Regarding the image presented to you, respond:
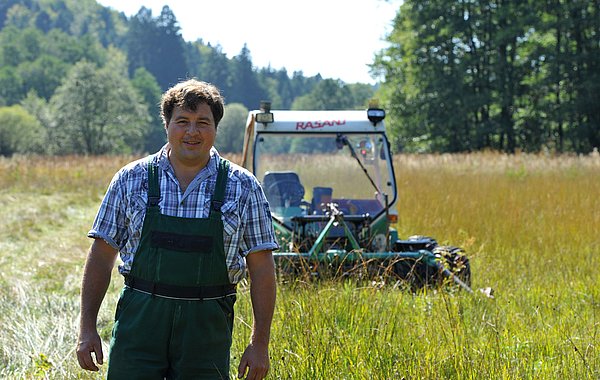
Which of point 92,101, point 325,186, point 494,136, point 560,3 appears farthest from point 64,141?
point 325,186

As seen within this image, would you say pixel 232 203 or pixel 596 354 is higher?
pixel 232 203

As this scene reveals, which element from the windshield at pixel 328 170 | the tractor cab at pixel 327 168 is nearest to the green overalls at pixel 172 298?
the tractor cab at pixel 327 168

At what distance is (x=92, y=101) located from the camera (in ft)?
217

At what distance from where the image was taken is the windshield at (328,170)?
770cm

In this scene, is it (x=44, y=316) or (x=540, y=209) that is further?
(x=540, y=209)

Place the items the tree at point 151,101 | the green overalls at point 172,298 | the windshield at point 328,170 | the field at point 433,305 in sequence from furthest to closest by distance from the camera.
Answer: the tree at point 151,101 → the windshield at point 328,170 → the field at point 433,305 → the green overalls at point 172,298

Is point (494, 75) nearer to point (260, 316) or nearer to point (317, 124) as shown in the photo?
point (317, 124)

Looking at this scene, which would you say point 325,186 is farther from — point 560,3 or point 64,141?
point 64,141

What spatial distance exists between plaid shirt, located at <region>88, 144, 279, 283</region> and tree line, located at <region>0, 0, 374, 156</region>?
37 cm

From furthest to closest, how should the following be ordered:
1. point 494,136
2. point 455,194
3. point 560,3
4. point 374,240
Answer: point 494,136 < point 560,3 < point 455,194 < point 374,240

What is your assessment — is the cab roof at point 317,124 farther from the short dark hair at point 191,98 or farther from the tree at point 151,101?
the tree at point 151,101

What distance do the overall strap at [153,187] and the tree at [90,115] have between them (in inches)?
2512

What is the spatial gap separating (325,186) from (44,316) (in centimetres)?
301

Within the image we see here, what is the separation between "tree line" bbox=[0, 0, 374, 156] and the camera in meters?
66.0
